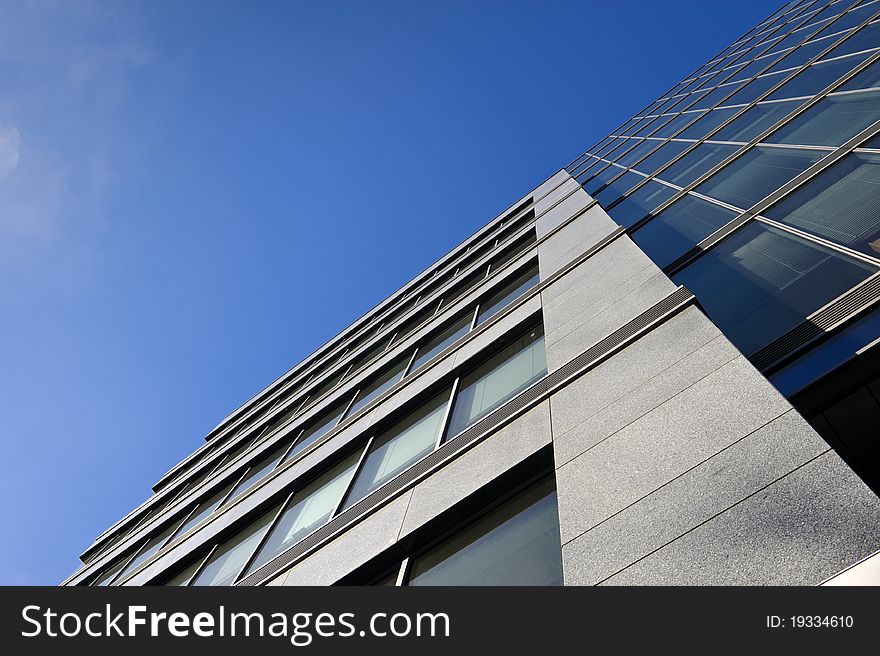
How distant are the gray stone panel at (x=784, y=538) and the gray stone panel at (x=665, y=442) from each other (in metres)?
0.68

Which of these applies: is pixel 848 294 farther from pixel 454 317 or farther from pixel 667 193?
pixel 454 317

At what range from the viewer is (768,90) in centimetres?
1644

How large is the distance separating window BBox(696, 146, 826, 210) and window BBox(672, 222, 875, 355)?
4.06 feet

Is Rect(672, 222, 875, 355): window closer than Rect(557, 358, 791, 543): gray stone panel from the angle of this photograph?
No

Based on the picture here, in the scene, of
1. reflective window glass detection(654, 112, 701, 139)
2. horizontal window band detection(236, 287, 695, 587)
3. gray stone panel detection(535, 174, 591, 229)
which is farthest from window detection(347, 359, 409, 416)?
reflective window glass detection(654, 112, 701, 139)

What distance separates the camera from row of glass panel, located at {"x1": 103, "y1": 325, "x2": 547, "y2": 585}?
33.2 feet

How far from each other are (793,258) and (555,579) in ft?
15.7

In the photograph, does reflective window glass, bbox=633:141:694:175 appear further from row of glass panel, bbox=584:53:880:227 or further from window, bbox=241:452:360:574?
window, bbox=241:452:360:574

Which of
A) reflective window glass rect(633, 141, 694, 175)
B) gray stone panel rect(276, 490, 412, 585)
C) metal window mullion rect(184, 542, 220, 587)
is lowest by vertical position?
metal window mullion rect(184, 542, 220, 587)

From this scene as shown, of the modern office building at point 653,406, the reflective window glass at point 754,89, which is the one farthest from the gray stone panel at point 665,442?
the reflective window glass at point 754,89

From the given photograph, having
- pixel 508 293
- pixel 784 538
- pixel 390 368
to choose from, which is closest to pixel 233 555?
pixel 390 368

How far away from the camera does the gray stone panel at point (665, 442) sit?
5141 millimetres

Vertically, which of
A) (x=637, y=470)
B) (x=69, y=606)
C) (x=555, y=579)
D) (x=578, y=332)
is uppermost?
(x=69, y=606)

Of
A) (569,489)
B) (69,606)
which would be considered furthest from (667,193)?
(69,606)
